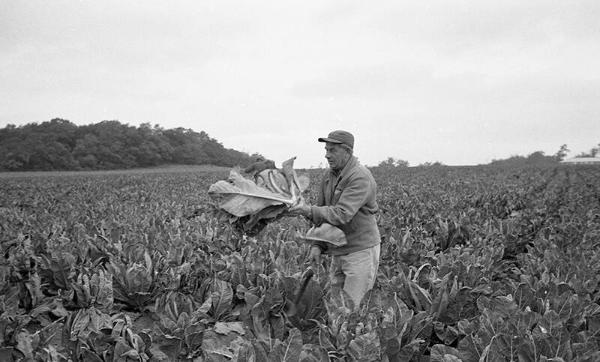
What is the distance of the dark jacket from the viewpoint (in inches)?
139

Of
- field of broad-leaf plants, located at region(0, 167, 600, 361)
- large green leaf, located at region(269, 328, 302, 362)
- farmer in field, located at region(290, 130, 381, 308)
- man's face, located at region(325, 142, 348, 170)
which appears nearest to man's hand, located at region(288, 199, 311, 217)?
farmer in field, located at region(290, 130, 381, 308)

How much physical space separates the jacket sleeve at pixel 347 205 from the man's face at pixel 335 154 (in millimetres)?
179

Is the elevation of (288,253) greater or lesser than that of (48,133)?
lesser

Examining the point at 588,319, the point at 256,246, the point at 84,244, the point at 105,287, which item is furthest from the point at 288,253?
the point at 588,319

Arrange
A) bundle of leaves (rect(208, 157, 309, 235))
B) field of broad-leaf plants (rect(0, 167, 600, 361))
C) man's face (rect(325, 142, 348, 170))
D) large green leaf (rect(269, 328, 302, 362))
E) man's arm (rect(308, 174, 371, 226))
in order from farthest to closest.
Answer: man's face (rect(325, 142, 348, 170))
man's arm (rect(308, 174, 371, 226))
bundle of leaves (rect(208, 157, 309, 235))
field of broad-leaf plants (rect(0, 167, 600, 361))
large green leaf (rect(269, 328, 302, 362))

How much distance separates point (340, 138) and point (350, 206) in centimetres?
58

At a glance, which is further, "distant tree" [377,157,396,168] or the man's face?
"distant tree" [377,157,396,168]

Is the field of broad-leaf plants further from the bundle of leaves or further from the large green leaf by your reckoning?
the bundle of leaves

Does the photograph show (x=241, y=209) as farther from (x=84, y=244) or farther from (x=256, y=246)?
(x=84, y=244)

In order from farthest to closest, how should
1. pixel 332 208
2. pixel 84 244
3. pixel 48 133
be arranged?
pixel 48 133 → pixel 84 244 → pixel 332 208

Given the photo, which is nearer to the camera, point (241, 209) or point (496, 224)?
point (241, 209)

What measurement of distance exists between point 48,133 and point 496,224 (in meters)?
63.1

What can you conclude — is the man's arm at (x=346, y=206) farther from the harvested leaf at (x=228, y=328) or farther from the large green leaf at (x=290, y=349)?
the large green leaf at (x=290, y=349)

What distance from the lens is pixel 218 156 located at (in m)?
67.2
